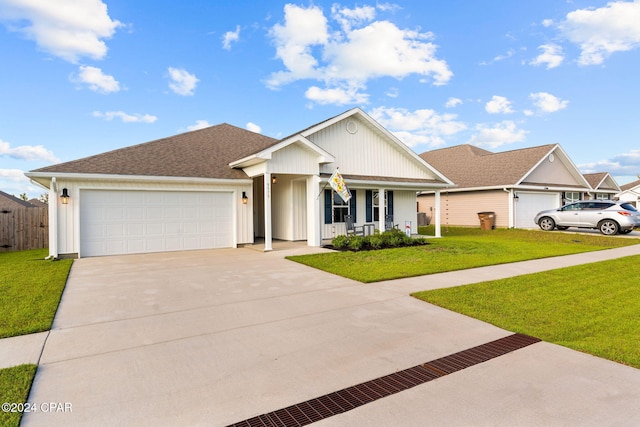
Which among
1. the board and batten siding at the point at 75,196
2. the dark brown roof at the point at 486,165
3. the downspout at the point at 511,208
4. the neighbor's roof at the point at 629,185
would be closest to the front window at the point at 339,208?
the board and batten siding at the point at 75,196

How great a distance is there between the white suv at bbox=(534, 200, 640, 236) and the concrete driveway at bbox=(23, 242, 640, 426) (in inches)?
611

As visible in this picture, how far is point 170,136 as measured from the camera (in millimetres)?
15008

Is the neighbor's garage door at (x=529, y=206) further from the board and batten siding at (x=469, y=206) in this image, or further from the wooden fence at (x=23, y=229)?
the wooden fence at (x=23, y=229)

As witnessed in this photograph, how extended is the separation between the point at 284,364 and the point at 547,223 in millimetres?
19445

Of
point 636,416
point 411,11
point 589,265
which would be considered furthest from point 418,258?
point 411,11

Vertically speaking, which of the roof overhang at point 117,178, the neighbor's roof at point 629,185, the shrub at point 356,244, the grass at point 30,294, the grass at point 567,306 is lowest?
the grass at point 567,306

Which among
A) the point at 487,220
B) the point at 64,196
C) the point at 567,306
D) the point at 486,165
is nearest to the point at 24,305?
the point at 64,196

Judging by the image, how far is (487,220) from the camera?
806 inches

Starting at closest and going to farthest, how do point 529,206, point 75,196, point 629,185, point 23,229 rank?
point 75,196, point 23,229, point 529,206, point 629,185

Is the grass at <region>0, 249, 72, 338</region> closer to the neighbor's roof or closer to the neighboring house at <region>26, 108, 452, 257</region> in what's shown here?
the neighboring house at <region>26, 108, 452, 257</region>

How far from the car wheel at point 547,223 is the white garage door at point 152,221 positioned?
53.8 ft

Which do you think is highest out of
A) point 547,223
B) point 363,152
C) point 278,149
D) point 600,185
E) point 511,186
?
point 363,152

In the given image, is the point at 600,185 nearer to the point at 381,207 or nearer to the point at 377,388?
the point at 381,207

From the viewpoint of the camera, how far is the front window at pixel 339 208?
15.2m
